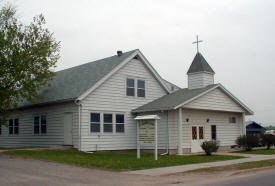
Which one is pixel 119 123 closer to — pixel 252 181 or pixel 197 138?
pixel 197 138

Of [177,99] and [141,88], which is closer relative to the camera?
[177,99]

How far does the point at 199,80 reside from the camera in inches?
1113

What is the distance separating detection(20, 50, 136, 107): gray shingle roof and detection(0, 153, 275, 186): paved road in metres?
8.80

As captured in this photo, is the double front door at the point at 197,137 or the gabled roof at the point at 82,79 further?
the double front door at the point at 197,137

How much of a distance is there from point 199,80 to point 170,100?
11.9 ft

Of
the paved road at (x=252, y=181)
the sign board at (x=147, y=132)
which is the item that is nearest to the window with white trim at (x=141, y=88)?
the sign board at (x=147, y=132)

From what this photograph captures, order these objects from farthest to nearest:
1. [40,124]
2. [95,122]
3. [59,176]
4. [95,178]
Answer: [40,124] → [95,122] → [59,176] → [95,178]

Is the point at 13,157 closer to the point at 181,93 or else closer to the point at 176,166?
the point at 176,166

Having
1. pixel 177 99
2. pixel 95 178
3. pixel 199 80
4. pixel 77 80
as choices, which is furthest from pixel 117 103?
pixel 95 178

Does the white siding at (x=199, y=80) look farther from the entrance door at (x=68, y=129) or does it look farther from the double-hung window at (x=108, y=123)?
the entrance door at (x=68, y=129)

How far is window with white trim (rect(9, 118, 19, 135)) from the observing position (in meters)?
30.3

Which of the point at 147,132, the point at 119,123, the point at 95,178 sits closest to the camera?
the point at 95,178

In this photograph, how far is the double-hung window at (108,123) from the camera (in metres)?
24.9

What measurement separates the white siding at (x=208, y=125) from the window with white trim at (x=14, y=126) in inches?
499
